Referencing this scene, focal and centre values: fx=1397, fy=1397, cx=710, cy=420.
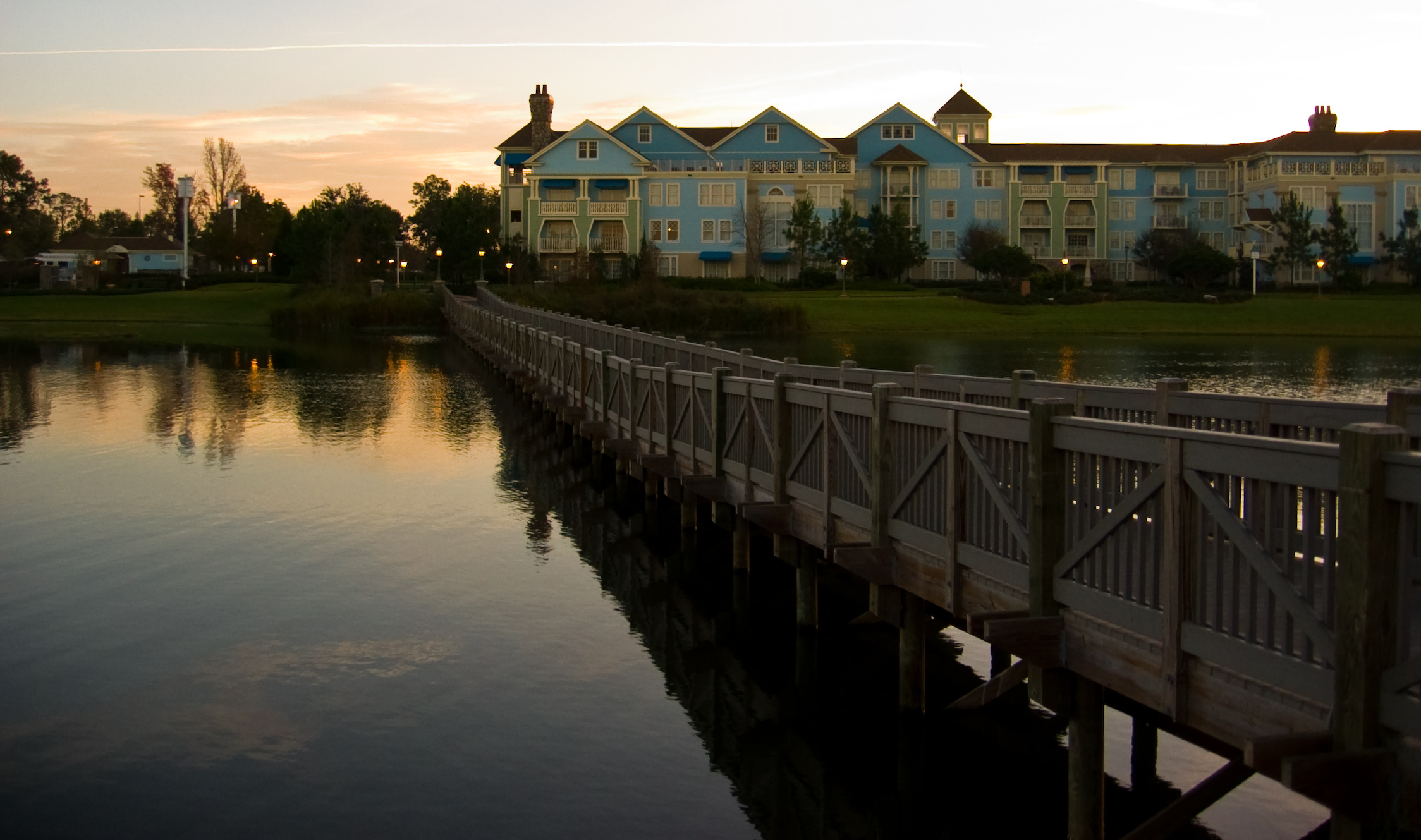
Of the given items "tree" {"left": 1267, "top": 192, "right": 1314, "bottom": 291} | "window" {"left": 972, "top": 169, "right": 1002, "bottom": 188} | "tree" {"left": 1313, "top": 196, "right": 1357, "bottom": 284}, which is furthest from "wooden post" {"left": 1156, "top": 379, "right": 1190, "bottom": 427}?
"window" {"left": 972, "top": 169, "right": 1002, "bottom": 188}

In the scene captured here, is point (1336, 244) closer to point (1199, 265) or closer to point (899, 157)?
point (1199, 265)

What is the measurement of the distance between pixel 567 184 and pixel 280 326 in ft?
72.2

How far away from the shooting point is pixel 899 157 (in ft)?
310

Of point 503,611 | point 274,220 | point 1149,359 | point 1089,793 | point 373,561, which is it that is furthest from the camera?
point 274,220

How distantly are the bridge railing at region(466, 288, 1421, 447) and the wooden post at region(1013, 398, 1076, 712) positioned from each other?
1.62 metres

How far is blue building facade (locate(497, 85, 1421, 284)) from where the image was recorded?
298 ft

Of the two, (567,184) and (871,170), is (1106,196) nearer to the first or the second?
(871,170)

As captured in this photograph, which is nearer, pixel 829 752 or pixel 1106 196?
pixel 829 752

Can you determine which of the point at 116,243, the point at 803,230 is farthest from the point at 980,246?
the point at 116,243

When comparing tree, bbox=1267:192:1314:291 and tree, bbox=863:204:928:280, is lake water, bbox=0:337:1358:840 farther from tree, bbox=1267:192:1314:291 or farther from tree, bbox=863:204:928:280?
tree, bbox=1267:192:1314:291

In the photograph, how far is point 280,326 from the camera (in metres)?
78.4

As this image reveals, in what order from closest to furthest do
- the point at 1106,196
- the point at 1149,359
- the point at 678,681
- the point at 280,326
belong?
the point at 678,681 < the point at 1149,359 < the point at 280,326 < the point at 1106,196

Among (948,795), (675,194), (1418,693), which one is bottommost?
(948,795)

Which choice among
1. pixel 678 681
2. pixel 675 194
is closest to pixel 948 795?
pixel 678 681
